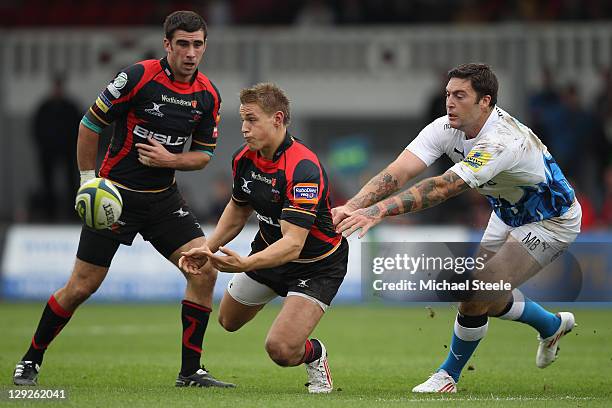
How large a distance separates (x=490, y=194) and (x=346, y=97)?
1297cm

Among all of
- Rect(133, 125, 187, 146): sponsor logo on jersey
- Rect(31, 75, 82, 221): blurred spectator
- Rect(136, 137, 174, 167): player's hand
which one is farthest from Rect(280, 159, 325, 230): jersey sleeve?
Rect(31, 75, 82, 221): blurred spectator

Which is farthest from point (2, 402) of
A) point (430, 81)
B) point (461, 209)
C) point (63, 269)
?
point (430, 81)

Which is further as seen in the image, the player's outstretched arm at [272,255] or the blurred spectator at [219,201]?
the blurred spectator at [219,201]

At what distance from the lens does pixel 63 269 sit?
56.9ft

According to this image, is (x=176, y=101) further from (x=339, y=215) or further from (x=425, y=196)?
(x=425, y=196)

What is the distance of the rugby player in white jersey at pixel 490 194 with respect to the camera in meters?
7.82

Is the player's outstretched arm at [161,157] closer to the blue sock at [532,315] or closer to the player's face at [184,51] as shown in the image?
the player's face at [184,51]

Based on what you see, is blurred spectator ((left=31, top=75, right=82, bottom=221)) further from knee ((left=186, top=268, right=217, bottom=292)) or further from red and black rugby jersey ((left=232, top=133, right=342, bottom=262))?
red and black rugby jersey ((left=232, top=133, right=342, bottom=262))

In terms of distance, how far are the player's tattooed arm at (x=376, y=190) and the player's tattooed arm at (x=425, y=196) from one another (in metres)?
0.34

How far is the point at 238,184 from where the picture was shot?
846 cm

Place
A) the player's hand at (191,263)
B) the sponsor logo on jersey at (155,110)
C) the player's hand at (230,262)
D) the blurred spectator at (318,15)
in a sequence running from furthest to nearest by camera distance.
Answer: the blurred spectator at (318,15), the sponsor logo on jersey at (155,110), the player's hand at (191,263), the player's hand at (230,262)

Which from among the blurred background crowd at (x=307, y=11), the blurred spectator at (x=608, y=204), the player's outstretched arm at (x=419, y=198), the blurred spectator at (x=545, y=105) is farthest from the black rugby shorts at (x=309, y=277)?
the blurred background crowd at (x=307, y=11)

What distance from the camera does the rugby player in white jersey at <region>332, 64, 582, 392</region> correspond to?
7.82 meters

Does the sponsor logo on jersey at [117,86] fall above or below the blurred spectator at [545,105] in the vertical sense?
above
